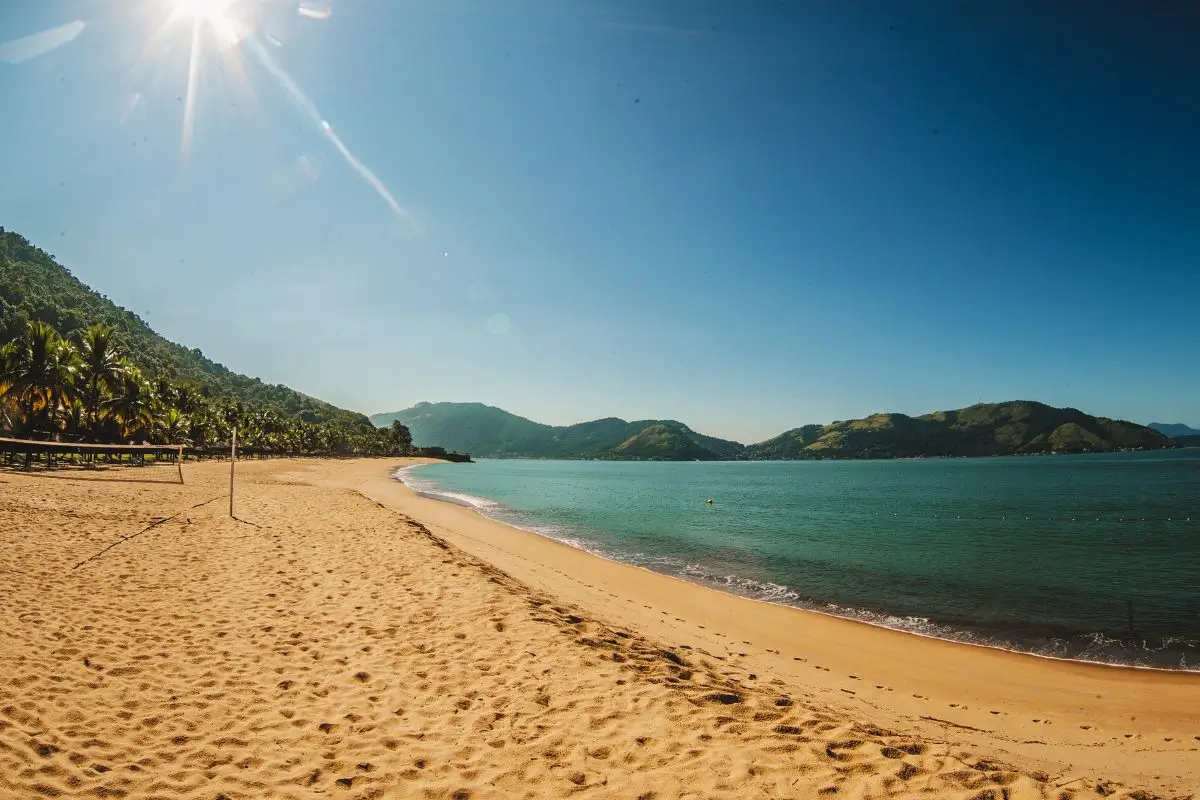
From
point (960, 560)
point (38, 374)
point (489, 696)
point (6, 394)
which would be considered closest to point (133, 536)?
point (489, 696)

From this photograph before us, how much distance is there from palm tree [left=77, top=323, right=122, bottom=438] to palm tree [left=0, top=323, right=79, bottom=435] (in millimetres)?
2546

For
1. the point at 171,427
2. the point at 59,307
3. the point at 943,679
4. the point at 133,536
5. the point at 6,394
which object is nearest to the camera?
the point at 943,679

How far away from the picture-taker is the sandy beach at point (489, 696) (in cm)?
449

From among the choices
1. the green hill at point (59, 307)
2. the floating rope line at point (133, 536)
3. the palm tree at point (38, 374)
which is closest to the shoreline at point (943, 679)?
the floating rope line at point (133, 536)

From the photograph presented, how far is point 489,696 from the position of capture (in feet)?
20.0

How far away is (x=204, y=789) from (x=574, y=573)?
12.6 metres

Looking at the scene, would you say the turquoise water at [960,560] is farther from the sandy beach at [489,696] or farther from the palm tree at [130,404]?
the palm tree at [130,404]

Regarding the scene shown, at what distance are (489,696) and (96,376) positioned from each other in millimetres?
60863

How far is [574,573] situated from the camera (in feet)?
53.7


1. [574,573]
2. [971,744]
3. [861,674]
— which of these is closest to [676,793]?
[971,744]

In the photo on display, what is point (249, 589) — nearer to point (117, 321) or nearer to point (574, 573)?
point (574, 573)

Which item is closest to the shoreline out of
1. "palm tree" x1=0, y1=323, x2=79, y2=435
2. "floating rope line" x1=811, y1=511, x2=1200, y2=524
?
"floating rope line" x1=811, y1=511, x2=1200, y2=524

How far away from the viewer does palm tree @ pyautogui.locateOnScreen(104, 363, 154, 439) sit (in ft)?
162

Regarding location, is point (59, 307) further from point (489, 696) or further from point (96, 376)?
point (489, 696)
